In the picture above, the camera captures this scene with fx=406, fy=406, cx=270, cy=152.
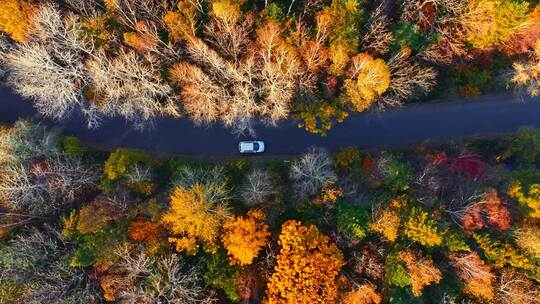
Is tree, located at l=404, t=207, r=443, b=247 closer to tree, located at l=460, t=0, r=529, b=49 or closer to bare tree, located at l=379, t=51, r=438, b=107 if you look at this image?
bare tree, located at l=379, t=51, r=438, b=107

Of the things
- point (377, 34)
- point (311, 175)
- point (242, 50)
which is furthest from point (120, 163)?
point (377, 34)

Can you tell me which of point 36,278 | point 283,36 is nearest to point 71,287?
point 36,278

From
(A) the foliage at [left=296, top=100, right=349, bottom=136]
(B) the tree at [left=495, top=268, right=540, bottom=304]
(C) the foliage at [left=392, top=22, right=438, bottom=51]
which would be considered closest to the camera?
(B) the tree at [left=495, top=268, right=540, bottom=304]

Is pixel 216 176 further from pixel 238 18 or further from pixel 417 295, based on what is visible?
pixel 417 295

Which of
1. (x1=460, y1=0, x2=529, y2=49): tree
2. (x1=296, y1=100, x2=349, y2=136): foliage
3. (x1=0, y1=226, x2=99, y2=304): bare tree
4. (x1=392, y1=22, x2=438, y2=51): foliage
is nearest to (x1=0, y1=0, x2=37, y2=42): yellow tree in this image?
(x1=0, y1=226, x2=99, y2=304): bare tree

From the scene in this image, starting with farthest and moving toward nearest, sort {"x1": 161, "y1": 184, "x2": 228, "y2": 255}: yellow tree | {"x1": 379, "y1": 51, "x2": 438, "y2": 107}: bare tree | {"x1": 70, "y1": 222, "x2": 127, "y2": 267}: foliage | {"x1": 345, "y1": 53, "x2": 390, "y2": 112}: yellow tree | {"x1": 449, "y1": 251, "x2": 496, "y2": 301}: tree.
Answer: {"x1": 379, "y1": 51, "x2": 438, "y2": 107}: bare tree → {"x1": 449, "y1": 251, "x2": 496, "y2": 301}: tree → {"x1": 345, "y1": 53, "x2": 390, "y2": 112}: yellow tree → {"x1": 70, "y1": 222, "x2": 127, "y2": 267}: foliage → {"x1": 161, "y1": 184, "x2": 228, "y2": 255}: yellow tree

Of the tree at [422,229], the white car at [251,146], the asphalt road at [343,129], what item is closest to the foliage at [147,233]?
the asphalt road at [343,129]
